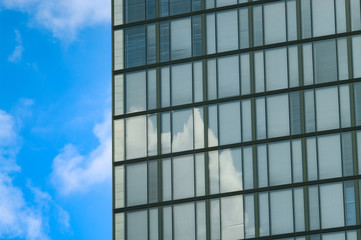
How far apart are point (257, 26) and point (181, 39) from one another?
563cm

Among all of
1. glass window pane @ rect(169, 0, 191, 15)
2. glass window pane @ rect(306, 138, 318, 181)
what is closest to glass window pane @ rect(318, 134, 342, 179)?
glass window pane @ rect(306, 138, 318, 181)

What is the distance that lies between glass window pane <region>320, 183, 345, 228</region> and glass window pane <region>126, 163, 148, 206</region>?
12.6 metres

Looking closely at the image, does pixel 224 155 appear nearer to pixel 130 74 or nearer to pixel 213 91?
pixel 213 91

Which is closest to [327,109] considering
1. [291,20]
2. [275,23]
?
[291,20]

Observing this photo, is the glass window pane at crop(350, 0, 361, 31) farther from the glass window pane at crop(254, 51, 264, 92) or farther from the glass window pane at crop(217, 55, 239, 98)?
the glass window pane at crop(217, 55, 239, 98)

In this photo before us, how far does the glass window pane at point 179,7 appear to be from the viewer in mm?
81688

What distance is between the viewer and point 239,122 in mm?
77750

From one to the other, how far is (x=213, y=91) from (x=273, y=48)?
5.06 metres

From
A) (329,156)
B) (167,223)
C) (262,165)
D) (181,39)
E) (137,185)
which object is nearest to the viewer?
(329,156)

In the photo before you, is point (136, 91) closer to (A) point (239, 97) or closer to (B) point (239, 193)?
(A) point (239, 97)

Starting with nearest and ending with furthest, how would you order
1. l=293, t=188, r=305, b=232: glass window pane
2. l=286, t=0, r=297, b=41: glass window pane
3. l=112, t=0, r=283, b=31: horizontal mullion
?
l=293, t=188, r=305, b=232: glass window pane, l=286, t=0, r=297, b=41: glass window pane, l=112, t=0, r=283, b=31: horizontal mullion

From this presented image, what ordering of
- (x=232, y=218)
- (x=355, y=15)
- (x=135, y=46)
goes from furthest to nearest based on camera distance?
(x=135, y=46) < (x=355, y=15) < (x=232, y=218)

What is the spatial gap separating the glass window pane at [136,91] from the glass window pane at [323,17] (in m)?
12.7

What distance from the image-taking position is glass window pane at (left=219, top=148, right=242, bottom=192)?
76750mm
